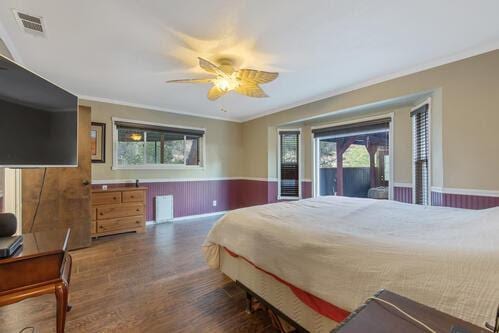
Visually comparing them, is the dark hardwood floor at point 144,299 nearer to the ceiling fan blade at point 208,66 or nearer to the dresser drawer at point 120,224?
the dresser drawer at point 120,224

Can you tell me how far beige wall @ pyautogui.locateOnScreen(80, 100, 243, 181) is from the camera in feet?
13.8

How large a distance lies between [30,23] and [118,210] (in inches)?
111

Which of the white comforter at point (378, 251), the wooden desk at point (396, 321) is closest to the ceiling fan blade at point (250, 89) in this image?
the white comforter at point (378, 251)

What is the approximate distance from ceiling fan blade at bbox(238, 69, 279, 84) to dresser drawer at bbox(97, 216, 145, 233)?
10.5ft

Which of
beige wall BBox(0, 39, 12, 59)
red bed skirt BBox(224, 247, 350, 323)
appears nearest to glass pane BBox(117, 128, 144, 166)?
beige wall BBox(0, 39, 12, 59)

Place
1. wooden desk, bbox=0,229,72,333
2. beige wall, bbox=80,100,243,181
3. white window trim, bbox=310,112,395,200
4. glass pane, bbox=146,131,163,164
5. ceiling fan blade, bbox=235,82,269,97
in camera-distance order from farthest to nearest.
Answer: glass pane, bbox=146,131,163,164 < beige wall, bbox=80,100,243,181 < white window trim, bbox=310,112,395,200 < ceiling fan blade, bbox=235,82,269,97 < wooden desk, bbox=0,229,72,333

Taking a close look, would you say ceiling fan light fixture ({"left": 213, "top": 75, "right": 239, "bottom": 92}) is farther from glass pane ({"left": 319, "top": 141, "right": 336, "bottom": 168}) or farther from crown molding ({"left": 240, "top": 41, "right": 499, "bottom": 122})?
glass pane ({"left": 319, "top": 141, "right": 336, "bottom": 168})

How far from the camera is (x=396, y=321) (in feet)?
2.09

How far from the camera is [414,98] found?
3.11 m

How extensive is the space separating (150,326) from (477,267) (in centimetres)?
197

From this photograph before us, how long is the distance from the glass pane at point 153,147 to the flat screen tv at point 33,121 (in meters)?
3.02

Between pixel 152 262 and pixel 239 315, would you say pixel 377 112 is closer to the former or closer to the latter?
pixel 239 315

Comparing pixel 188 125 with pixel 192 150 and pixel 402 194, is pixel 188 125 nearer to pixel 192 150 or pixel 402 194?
pixel 192 150

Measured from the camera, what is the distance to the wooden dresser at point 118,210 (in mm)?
3742
